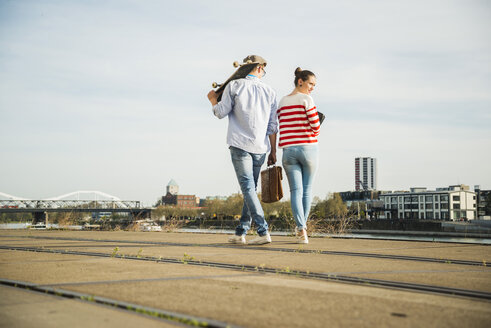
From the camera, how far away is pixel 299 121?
6.53m

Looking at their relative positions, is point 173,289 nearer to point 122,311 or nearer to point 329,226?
point 122,311

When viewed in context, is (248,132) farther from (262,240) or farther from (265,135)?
(262,240)

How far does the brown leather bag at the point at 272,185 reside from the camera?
21.6 feet

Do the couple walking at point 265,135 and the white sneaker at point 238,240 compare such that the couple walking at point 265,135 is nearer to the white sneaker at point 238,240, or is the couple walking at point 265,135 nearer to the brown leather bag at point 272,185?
the white sneaker at point 238,240

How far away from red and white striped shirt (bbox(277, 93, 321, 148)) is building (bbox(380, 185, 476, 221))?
13226 centimetres

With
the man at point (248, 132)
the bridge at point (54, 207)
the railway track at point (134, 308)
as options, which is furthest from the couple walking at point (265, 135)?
the bridge at point (54, 207)

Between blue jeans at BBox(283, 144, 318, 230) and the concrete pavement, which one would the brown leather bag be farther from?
the concrete pavement

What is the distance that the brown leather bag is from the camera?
6598 mm

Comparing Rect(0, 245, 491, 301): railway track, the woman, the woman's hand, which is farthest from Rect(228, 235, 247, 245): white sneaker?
Rect(0, 245, 491, 301): railway track

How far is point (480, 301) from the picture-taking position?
2.53 meters

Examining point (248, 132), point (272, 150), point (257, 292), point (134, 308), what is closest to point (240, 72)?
point (248, 132)

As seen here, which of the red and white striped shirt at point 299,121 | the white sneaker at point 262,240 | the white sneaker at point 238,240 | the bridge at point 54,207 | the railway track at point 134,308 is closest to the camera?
the railway track at point 134,308

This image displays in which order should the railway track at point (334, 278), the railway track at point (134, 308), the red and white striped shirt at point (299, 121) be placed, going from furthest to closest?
the red and white striped shirt at point (299, 121) → the railway track at point (334, 278) → the railway track at point (134, 308)

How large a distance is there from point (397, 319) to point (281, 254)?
2.83 metres
